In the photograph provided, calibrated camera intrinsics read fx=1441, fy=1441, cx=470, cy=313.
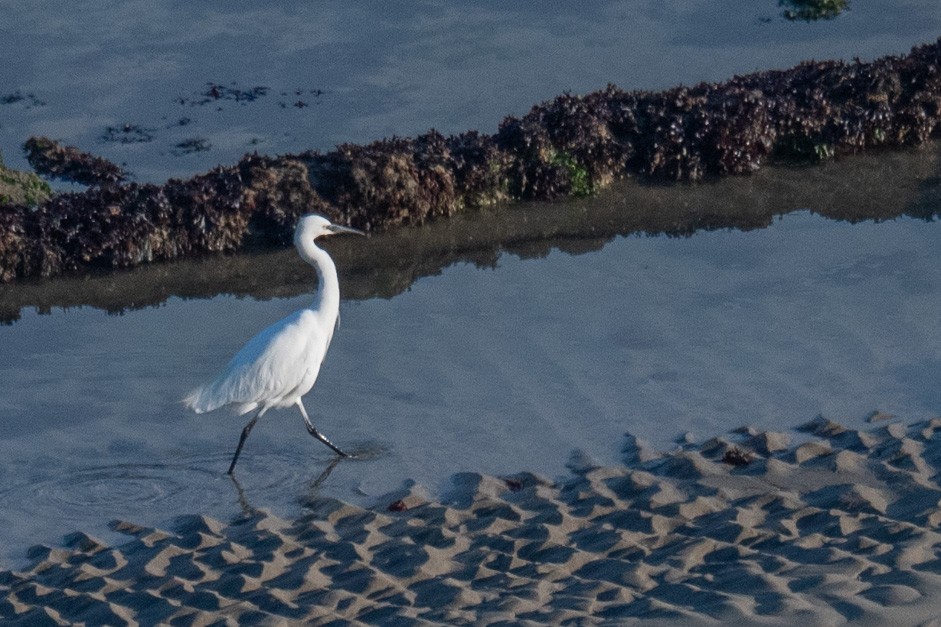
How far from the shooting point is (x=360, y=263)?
11.7m

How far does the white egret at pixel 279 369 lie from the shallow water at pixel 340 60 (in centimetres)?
518

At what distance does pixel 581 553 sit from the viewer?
6.53m

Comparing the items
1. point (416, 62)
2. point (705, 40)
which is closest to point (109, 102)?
point (416, 62)

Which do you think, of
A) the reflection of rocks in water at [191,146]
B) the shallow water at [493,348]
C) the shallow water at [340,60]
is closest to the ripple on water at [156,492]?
the shallow water at [493,348]

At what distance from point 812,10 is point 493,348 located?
9654mm

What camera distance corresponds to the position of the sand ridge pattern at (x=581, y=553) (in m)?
5.83

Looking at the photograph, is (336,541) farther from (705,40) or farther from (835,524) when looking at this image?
(705,40)

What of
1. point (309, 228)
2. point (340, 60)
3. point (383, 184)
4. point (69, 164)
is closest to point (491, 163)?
point (383, 184)

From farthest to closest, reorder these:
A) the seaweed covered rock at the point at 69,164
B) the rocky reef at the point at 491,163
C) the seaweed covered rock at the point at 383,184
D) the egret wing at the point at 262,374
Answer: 1. the seaweed covered rock at the point at 69,164
2. the seaweed covered rock at the point at 383,184
3. the rocky reef at the point at 491,163
4. the egret wing at the point at 262,374

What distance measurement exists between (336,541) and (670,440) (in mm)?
2284

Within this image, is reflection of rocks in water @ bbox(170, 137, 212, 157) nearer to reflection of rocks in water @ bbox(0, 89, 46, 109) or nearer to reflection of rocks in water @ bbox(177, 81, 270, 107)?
reflection of rocks in water @ bbox(177, 81, 270, 107)

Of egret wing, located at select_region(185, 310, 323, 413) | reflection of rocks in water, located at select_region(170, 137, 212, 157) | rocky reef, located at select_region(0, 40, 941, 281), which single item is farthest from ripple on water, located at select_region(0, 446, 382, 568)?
reflection of rocks in water, located at select_region(170, 137, 212, 157)

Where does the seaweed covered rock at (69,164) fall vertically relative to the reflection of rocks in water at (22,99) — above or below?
below

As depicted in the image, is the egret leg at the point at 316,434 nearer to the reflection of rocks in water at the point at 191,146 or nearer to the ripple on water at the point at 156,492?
the ripple on water at the point at 156,492
